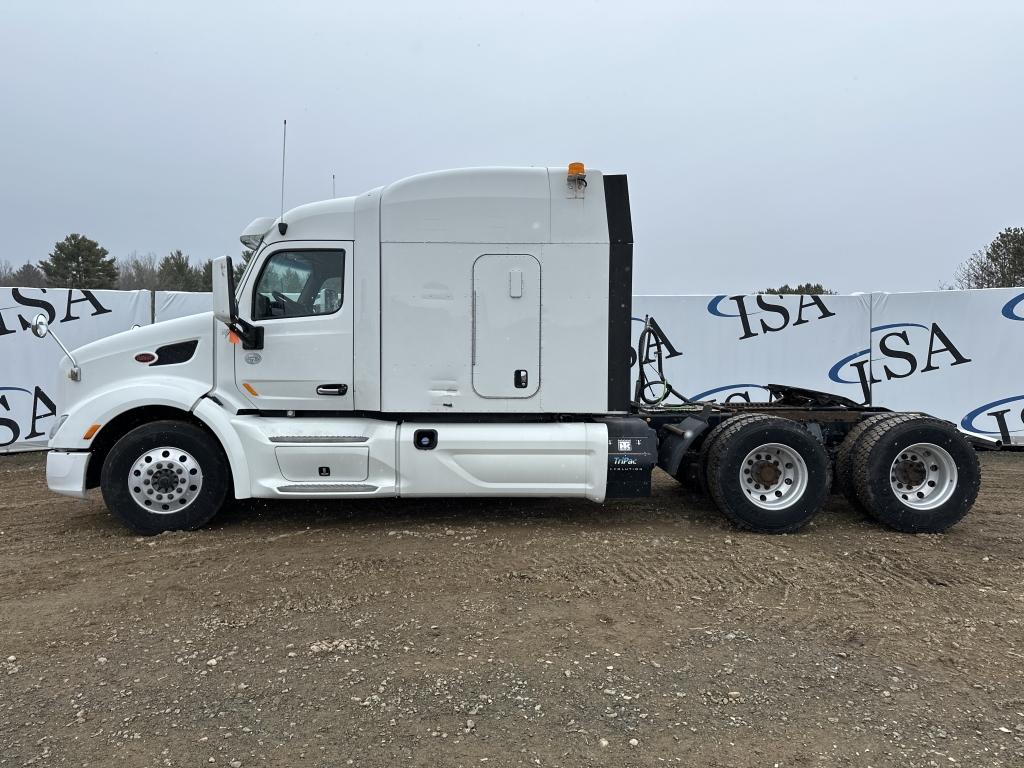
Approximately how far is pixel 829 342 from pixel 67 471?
10.2 meters

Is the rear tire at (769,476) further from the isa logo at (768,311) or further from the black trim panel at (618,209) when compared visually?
the isa logo at (768,311)

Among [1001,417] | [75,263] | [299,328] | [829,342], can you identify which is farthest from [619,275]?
[75,263]

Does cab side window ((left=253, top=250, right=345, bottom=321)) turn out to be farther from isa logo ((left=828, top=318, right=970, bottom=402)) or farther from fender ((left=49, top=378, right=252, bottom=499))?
isa logo ((left=828, top=318, right=970, bottom=402))

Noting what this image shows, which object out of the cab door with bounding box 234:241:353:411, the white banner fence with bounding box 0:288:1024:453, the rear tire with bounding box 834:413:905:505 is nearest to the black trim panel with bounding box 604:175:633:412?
the rear tire with bounding box 834:413:905:505

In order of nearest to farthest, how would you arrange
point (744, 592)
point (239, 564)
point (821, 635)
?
point (821, 635) < point (744, 592) < point (239, 564)

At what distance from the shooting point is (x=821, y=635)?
3623 millimetres

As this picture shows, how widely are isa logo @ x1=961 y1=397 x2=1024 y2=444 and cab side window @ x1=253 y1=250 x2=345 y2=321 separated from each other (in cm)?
988

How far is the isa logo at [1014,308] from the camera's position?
382 inches

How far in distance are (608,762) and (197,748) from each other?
1660 millimetres

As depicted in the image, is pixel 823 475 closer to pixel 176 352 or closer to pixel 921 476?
pixel 921 476

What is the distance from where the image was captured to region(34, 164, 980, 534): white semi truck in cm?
541

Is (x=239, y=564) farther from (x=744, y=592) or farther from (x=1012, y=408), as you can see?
(x=1012, y=408)

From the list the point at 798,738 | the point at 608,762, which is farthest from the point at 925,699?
the point at 608,762

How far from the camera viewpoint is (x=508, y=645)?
3.50 m
